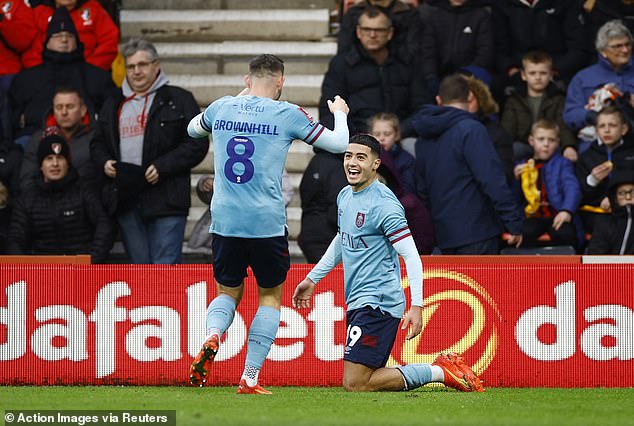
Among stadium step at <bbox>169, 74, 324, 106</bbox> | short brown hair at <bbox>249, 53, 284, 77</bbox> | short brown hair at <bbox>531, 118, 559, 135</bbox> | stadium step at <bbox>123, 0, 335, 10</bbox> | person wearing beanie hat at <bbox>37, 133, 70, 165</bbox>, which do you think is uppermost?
stadium step at <bbox>123, 0, 335, 10</bbox>

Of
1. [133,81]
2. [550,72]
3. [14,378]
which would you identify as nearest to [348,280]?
[14,378]

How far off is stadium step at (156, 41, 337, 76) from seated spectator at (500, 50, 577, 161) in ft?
8.80

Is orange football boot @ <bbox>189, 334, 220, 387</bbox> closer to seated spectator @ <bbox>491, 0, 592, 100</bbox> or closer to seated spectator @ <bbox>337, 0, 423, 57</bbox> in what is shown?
seated spectator @ <bbox>337, 0, 423, 57</bbox>

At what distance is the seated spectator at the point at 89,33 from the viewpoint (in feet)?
48.7

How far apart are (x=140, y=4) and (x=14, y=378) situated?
681cm

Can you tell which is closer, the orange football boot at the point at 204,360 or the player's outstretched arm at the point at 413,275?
the orange football boot at the point at 204,360

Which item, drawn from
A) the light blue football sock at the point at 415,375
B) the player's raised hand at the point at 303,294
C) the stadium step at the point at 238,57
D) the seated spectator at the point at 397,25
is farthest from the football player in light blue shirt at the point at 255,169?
the stadium step at the point at 238,57

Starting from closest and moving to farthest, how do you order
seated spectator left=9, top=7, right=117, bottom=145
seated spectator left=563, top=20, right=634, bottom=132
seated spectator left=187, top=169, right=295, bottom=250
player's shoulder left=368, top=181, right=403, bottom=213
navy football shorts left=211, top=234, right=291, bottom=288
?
1. navy football shorts left=211, top=234, right=291, bottom=288
2. player's shoulder left=368, top=181, right=403, bottom=213
3. seated spectator left=187, top=169, right=295, bottom=250
4. seated spectator left=563, top=20, right=634, bottom=132
5. seated spectator left=9, top=7, right=117, bottom=145

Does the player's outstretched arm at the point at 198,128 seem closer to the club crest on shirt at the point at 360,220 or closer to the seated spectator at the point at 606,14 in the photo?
the club crest on shirt at the point at 360,220

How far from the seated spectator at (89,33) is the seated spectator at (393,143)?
3507mm

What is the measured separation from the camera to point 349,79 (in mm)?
13883

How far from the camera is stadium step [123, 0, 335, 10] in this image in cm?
1664

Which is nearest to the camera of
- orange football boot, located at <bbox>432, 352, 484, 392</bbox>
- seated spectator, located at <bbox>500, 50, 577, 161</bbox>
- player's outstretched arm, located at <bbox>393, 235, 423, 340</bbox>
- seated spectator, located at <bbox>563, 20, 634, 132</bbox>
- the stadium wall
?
player's outstretched arm, located at <bbox>393, 235, 423, 340</bbox>

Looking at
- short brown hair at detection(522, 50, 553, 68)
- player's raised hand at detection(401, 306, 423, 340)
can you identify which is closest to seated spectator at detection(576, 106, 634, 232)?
short brown hair at detection(522, 50, 553, 68)
